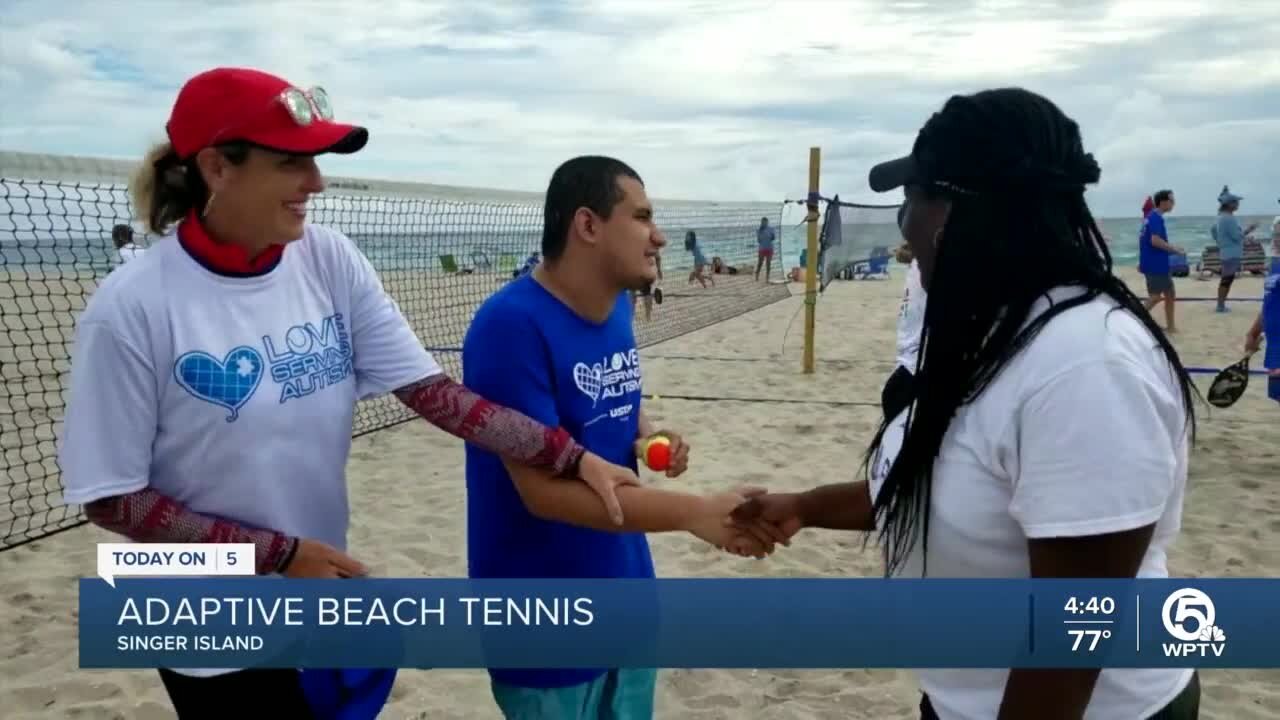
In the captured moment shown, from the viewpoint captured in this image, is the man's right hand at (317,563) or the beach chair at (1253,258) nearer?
the man's right hand at (317,563)

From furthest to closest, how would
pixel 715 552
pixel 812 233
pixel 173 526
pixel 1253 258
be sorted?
pixel 1253 258, pixel 812 233, pixel 715 552, pixel 173 526

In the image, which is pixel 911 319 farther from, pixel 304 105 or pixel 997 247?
pixel 304 105

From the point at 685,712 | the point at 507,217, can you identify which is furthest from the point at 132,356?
the point at 507,217

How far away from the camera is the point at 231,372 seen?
5.80ft

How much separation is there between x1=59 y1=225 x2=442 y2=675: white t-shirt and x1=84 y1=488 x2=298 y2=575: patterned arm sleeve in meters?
0.04

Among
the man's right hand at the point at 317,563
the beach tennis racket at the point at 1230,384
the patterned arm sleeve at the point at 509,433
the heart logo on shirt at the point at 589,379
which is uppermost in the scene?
the heart logo on shirt at the point at 589,379

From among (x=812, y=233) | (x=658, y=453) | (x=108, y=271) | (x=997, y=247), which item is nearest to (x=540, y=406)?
(x=658, y=453)

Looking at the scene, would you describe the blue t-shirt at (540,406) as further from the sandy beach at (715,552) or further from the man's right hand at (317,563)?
the sandy beach at (715,552)

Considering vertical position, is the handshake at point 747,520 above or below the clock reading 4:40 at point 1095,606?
below

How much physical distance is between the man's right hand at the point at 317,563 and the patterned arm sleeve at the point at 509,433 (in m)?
0.36

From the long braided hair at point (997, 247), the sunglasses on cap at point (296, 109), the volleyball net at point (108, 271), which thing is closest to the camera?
the long braided hair at point (997, 247)

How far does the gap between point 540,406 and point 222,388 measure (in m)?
0.68

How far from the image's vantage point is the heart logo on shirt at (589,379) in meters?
2.16

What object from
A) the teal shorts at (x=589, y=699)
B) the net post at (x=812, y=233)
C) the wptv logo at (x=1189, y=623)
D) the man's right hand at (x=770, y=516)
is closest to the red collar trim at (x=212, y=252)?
the teal shorts at (x=589, y=699)
